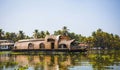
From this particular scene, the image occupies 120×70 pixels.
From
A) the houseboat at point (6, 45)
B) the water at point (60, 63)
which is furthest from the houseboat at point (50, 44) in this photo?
the water at point (60, 63)

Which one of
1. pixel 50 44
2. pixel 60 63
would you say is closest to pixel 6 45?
pixel 50 44

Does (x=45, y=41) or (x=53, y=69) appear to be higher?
(x=45, y=41)

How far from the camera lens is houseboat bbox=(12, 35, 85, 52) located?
27175 mm

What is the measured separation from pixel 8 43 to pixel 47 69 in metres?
27.1

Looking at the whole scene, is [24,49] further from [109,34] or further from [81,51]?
[109,34]

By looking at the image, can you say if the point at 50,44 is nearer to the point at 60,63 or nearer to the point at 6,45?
the point at 6,45

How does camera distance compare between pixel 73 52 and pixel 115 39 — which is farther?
pixel 115 39

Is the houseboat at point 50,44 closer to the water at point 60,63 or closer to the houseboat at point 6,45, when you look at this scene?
the houseboat at point 6,45

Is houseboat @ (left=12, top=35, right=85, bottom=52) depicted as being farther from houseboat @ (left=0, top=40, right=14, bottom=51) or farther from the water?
the water

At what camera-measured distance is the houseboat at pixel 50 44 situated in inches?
1070

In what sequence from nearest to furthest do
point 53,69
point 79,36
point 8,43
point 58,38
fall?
1. point 53,69
2. point 58,38
3. point 8,43
4. point 79,36

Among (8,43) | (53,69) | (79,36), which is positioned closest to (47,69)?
(53,69)

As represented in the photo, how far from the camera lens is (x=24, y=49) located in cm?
2931

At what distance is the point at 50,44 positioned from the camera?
1108 inches
